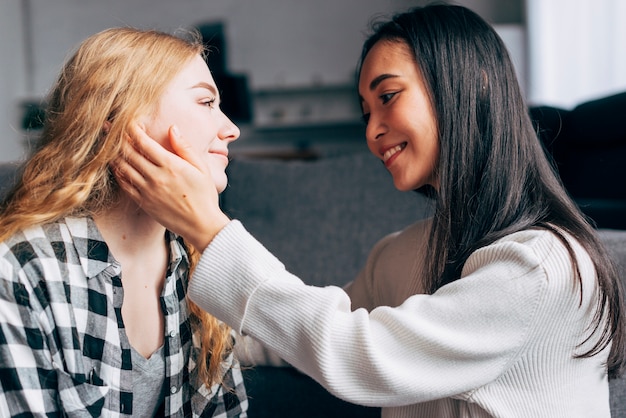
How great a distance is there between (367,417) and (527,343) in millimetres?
617

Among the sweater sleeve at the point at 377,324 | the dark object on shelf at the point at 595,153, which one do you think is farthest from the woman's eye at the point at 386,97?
the dark object on shelf at the point at 595,153

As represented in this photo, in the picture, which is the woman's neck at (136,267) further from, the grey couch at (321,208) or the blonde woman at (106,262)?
the grey couch at (321,208)

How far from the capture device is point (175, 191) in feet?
2.91

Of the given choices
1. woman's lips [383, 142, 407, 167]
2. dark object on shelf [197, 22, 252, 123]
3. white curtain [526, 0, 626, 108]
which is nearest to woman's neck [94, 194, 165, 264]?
woman's lips [383, 142, 407, 167]

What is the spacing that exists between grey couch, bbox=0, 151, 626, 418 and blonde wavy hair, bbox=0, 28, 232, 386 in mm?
860

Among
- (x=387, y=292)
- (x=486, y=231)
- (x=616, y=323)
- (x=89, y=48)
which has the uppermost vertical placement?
(x=89, y=48)

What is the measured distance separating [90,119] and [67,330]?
35cm

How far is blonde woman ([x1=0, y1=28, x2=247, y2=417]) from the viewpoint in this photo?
88 cm

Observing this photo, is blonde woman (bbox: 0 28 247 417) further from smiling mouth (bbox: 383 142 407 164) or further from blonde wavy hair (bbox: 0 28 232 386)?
smiling mouth (bbox: 383 142 407 164)

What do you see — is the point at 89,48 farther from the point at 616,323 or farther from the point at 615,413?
the point at 615,413

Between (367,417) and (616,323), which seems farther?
(367,417)

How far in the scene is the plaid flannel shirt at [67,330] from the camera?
33.8 inches

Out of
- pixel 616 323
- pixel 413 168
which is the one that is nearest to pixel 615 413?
pixel 616 323

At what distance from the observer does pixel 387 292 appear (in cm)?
131
